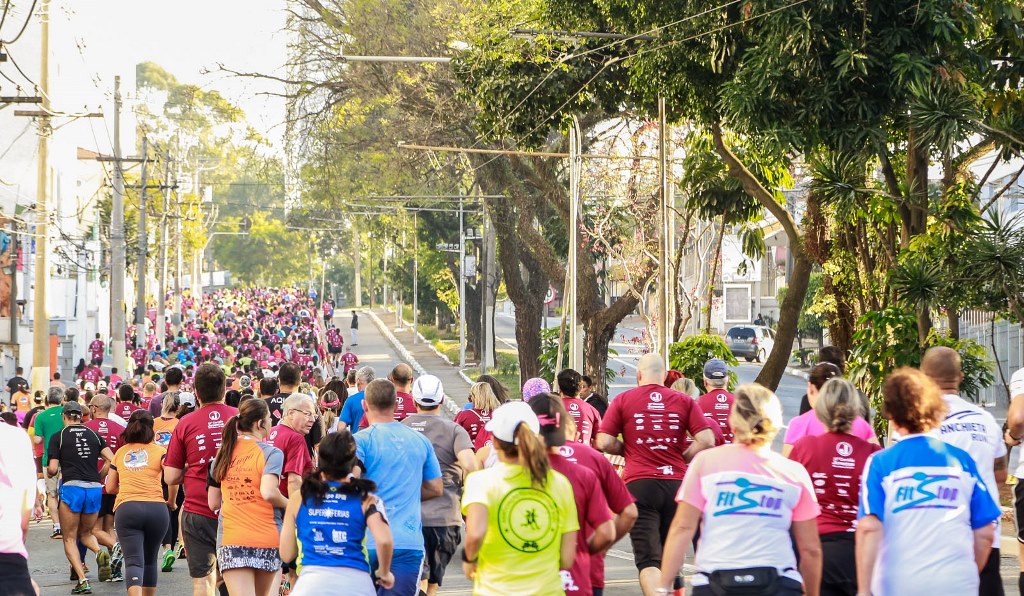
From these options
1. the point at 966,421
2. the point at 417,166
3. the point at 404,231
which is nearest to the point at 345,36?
the point at 417,166

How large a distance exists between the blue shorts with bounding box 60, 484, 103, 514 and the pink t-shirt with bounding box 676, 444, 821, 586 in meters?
7.41

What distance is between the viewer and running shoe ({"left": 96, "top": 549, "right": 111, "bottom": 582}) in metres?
11.6

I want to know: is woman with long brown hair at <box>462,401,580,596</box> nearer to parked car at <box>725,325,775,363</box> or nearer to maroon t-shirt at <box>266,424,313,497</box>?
maroon t-shirt at <box>266,424,313,497</box>

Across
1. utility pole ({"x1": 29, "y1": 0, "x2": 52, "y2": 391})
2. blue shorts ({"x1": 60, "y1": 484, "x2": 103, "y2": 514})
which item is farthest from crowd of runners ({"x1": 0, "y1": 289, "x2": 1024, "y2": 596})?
utility pole ({"x1": 29, "y1": 0, "x2": 52, "y2": 391})

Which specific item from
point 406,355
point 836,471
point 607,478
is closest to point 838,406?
point 836,471

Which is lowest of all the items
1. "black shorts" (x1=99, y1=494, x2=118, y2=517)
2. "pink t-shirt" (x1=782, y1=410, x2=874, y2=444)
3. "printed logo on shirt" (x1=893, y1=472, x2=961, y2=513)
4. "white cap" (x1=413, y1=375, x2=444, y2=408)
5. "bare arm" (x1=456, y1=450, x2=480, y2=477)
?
"black shorts" (x1=99, y1=494, x2=118, y2=517)

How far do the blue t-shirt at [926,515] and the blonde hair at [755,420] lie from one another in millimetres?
448

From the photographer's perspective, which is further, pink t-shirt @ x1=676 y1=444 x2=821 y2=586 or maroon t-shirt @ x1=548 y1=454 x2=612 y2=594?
maroon t-shirt @ x1=548 y1=454 x2=612 y2=594

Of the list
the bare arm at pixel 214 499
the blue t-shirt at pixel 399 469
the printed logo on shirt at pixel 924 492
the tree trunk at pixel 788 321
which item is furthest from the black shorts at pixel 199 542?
the tree trunk at pixel 788 321

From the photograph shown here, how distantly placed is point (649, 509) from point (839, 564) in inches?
93.9

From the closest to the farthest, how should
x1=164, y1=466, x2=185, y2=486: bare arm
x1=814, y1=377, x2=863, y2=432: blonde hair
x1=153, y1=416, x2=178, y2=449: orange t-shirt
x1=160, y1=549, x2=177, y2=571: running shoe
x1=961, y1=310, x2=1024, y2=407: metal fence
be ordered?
x1=814, y1=377, x2=863, y2=432: blonde hair < x1=164, y1=466, x2=185, y2=486: bare arm < x1=153, y1=416, x2=178, y2=449: orange t-shirt < x1=160, y1=549, x2=177, y2=571: running shoe < x1=961, y1=310, x2=1024, y2=407: metal fence

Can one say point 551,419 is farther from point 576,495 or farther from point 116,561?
point 116,561

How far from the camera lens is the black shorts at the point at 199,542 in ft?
27.8

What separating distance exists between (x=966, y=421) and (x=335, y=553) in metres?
3.07
